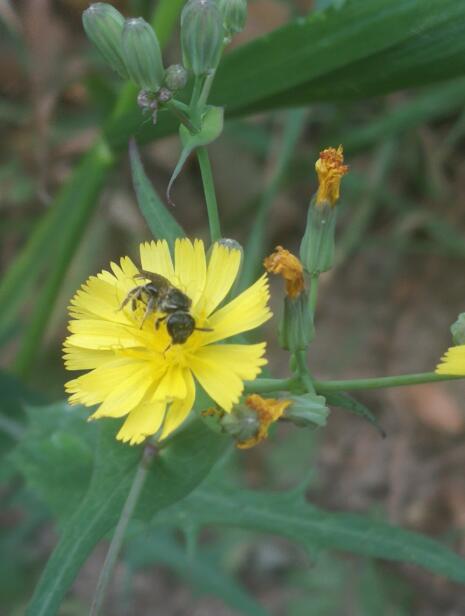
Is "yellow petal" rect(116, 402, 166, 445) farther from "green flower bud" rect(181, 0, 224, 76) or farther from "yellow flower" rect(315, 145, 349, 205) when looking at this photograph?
"green flower bud" rect(181, 0, 224, 76)

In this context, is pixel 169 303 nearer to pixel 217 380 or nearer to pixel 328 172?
pixel 217 380

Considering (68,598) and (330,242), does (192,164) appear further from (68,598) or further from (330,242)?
(330,242)

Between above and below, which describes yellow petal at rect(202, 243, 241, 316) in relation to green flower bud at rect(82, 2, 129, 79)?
below

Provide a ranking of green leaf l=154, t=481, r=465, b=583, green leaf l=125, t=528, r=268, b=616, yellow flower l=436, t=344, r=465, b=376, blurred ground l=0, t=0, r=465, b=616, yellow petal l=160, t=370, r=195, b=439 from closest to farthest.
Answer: yellow flower l=436, t=344, r=465, b=376 → yellow petal l=160, t=370, r=195, b=439 → green leaf l=154, t=481, r=465, b=583 → green leaf l=125, t=528, r=268, b=616 → blurred ground l=0, t=0, r=465, b=616

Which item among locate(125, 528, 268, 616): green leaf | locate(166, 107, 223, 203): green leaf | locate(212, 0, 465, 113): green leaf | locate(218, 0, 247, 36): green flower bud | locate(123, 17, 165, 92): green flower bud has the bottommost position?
locate(125, 528, 268, 616): green leaf

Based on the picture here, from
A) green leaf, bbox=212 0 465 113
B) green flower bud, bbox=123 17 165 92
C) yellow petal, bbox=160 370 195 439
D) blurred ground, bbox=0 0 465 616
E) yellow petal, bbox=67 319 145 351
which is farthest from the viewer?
blurred ground, bbox=0 0 465 616

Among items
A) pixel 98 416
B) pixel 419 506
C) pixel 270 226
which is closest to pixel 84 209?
pixel 270 226

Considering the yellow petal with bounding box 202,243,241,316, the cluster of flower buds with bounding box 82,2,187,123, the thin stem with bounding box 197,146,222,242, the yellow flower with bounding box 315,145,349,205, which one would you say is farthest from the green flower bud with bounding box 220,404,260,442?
the cluster of flower buds with bounding box 82,2,187,123
